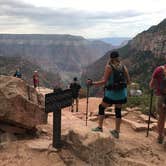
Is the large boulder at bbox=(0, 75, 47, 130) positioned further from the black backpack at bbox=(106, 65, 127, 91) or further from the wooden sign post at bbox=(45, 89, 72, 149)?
the black backpack at bbox=(106, 65, 127, 91)

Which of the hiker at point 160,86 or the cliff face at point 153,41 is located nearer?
the hiker at point 160,86

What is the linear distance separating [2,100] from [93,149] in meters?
1.95

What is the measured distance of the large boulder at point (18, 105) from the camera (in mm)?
7531

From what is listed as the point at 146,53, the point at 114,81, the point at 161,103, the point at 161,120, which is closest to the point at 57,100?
the point at 114,81

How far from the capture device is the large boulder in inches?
297

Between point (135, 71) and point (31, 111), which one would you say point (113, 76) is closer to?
point (31, 111)

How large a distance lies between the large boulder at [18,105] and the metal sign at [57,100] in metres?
0.77

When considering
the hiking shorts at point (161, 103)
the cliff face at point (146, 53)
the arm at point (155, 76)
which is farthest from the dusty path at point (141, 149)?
the cliff face at point (146, 53)

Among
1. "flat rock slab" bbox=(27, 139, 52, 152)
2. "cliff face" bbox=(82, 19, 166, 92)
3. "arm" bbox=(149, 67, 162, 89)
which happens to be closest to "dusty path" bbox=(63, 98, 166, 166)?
"arm" bbox=(149, 67, 162, 89)

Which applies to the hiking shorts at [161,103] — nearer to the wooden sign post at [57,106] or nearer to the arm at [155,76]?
the arm at [155,76]

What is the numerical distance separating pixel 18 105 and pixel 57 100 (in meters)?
0.88

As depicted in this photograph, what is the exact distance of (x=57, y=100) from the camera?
717 cm

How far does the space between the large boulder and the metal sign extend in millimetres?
773

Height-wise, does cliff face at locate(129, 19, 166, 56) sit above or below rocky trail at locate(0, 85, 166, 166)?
below
